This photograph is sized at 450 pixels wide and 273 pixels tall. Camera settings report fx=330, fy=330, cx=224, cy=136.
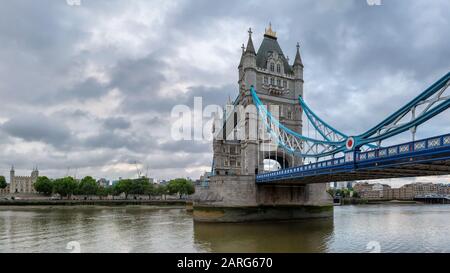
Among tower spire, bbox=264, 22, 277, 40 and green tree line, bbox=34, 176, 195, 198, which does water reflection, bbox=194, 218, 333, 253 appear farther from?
green tree line, bbox=34, 176, 195, 198

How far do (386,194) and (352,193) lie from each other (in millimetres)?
27332

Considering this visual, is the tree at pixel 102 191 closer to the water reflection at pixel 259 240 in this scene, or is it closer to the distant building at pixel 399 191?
the water reflection at pixel 259 240

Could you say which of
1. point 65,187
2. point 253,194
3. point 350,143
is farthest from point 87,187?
point 350,143

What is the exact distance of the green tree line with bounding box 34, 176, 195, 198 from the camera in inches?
2832

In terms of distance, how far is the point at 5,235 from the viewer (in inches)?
811

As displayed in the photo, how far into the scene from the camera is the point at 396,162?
16156mm

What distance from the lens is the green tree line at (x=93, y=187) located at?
236 feet

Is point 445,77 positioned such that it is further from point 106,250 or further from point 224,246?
point 106,250

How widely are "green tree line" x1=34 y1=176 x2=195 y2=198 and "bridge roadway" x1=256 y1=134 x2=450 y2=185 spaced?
198ft

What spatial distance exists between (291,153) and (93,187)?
60.6 meters

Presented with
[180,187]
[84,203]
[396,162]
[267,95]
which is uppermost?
[267,95]

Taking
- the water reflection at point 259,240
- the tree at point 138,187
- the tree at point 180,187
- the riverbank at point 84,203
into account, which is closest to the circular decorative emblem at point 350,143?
the water reflection at point 259,240

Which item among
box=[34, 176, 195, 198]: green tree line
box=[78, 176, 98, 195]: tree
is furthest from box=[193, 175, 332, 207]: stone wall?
box=[78, 176, 98, 195]: tree

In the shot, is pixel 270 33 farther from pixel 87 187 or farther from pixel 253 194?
pixel 87 187
